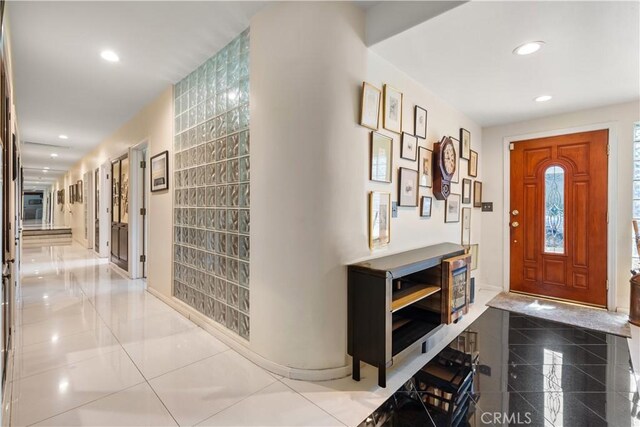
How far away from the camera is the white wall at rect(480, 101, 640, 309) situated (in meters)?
3.33

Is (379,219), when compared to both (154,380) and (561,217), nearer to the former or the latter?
(154,380)

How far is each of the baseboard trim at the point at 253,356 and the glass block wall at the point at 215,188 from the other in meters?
0.06

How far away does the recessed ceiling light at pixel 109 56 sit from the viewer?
2.76m

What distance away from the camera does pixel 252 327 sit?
2.27 metres

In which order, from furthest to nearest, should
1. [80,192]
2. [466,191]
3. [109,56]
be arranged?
[80,192]
[466,191]
[109,56]

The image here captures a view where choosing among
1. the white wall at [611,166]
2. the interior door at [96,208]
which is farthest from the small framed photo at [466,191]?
the interior door at [96,208]

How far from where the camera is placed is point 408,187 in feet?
8.79

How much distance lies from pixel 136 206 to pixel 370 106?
390 cm

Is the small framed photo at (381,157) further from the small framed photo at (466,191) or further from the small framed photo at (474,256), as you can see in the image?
the small framed photo at (474,256)

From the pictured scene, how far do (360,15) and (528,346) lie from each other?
295cm

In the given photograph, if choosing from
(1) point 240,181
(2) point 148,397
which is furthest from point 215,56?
(2) point 148,397

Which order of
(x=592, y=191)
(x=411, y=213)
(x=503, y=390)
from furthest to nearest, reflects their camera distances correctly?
(x=592, y=191), (x=411, y=213), (x=503, y=390)

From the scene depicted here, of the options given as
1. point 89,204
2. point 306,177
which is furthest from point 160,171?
point 89,204

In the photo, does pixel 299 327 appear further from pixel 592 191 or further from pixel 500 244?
pixel 592 191
